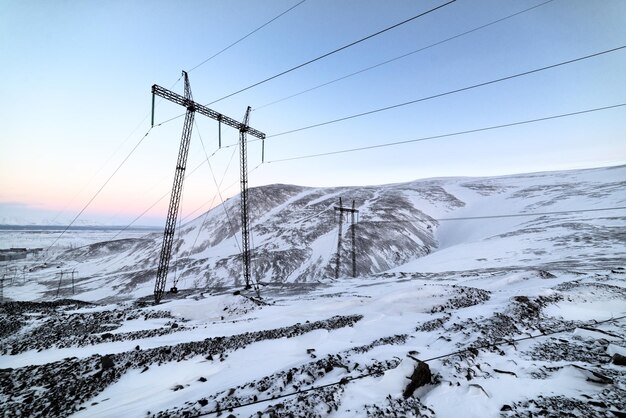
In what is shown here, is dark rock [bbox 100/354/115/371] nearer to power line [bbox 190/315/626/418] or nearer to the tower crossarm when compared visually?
power line [bbox 190/315/626/418]

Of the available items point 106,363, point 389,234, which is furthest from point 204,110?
point 389,234

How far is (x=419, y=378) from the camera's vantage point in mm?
7590

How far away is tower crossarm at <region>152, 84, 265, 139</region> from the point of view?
26.6m

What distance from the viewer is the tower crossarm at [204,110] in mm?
26562

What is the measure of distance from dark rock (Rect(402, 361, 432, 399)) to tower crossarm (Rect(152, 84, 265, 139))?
96.8 ft

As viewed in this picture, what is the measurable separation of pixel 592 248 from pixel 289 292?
44262 mm

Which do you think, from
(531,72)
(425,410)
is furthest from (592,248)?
(425,410)

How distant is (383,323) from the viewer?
15164mm

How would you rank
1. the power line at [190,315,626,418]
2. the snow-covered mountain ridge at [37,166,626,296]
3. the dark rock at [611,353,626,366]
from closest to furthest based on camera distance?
the power line at [190,315,626,418] → the dark rock at [611,353,626,366] → the snow-covered mountain ridge at [37,166,626,296]

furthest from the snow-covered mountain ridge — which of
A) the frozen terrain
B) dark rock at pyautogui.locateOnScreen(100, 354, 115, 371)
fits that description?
dark rock at pyautogui.locateOnScreen(100, 354, 115, 371)

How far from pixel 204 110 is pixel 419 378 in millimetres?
32737

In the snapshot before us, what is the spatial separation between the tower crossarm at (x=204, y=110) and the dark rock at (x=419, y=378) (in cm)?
2949

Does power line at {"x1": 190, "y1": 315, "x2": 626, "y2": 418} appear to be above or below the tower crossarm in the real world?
below

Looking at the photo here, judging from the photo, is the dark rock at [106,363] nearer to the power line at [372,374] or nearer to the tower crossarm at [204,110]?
the power line at [372,374]
